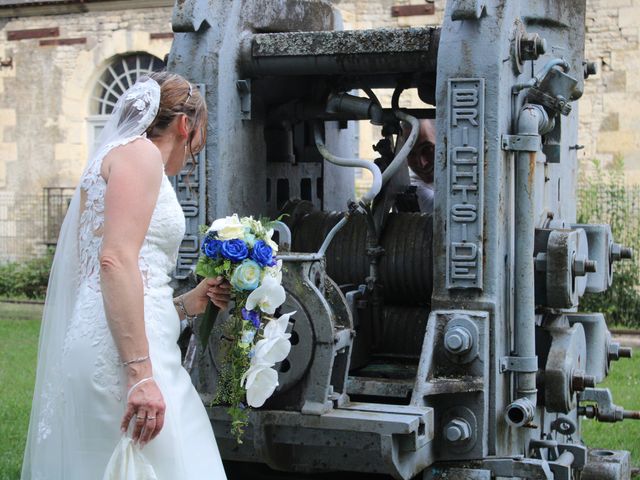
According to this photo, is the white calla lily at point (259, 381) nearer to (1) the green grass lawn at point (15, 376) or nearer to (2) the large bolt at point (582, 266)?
Answer: (2) the large bolt at point (582, 266)

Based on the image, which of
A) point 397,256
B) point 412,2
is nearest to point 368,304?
point 397,256

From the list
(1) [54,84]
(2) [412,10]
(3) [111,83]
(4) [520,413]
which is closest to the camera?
(4) [520,413]

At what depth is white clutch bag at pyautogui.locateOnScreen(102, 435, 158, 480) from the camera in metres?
3.66

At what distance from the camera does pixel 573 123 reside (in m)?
6.39

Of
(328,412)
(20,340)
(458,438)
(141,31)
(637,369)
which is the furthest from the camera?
(141,31)

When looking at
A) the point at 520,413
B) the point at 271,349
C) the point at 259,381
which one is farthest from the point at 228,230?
the point at 520,413

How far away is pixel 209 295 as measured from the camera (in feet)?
13.5

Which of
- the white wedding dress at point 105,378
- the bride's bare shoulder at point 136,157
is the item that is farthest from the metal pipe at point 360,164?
the bride's bare shoulder at point 136,157

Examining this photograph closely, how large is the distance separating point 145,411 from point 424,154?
3498mm

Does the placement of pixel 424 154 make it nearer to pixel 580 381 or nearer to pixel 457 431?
pixel 580 381

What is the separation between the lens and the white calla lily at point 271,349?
409 cm

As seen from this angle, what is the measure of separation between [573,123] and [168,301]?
3.25 m

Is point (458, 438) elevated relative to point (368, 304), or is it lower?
lower

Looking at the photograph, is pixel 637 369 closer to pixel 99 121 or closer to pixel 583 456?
pixel 583 456
